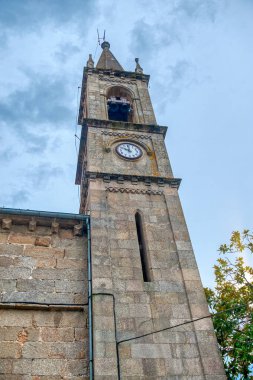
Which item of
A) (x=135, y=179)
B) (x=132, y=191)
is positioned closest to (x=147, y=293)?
(x=132, y=191)

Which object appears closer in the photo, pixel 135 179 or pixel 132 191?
pixel 132 191

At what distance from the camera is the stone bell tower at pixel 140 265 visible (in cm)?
935

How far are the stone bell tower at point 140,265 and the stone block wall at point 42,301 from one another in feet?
1.65

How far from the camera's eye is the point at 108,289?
1041cm

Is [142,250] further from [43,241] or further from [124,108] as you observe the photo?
[124,108]

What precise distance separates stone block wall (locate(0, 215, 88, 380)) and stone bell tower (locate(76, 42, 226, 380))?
0.50 metres

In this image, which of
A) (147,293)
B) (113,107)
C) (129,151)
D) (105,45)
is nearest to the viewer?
(147,293)

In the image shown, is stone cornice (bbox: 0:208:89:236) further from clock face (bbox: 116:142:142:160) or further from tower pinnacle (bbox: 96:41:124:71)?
tower pinnacle (bbox: 96:41:124:71)

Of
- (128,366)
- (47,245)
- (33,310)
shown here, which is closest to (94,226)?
(47,245)

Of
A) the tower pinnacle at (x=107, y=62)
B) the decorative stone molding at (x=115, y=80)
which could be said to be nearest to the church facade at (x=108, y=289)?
the decorative stone molding at (x=115, y=80)

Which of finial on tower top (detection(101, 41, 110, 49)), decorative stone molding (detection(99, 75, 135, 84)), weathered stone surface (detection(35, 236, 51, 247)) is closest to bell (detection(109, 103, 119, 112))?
decorative stone molding (detection(99, 75, 135, 84))

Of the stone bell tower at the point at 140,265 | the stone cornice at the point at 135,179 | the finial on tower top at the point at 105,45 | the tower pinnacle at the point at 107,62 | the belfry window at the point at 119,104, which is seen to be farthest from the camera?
the finial on tower top at the point at 105,45

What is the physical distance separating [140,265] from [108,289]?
1.34m

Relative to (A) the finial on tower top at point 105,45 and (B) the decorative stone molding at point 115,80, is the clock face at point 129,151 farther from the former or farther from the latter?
(A) the finial on tower top at point 105,45
